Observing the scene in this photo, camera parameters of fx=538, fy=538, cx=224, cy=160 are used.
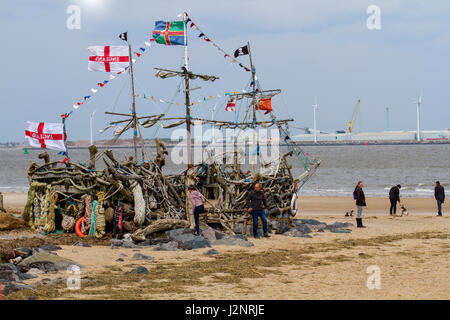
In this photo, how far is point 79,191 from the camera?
16469 millimetres

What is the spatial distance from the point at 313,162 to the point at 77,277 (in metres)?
12.6

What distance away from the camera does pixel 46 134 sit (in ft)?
54.4

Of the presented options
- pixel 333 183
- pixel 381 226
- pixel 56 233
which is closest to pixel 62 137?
pixel 56 233

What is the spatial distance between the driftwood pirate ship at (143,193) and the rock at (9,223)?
0.25 meters

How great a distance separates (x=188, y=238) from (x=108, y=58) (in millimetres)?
6649

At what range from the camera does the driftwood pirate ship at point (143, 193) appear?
629 inches

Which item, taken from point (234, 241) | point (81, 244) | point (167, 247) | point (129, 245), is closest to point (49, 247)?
point (81, 244)

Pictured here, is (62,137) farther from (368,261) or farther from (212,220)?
(368,261)

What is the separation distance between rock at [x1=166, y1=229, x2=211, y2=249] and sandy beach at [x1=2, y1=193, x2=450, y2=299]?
14.0 inches

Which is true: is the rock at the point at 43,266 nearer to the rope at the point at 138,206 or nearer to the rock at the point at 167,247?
the rock at the point at 167,247

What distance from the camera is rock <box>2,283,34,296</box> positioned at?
31.3ft

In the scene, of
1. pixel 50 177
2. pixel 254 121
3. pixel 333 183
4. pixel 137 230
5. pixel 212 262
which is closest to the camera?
pixel 212 262

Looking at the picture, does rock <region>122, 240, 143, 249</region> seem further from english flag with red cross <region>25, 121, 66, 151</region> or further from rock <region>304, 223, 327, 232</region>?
rock <region>304, 223, 327, 232</region>

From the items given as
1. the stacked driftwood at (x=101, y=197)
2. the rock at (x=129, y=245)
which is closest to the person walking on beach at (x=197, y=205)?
the stacked driftwood at (x=101, y=197)
